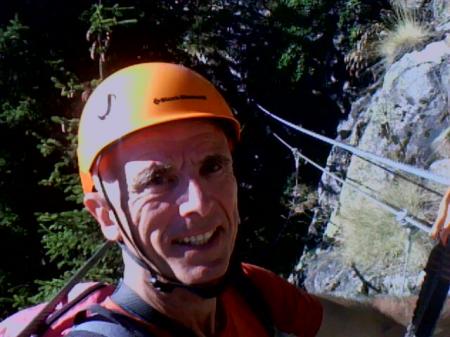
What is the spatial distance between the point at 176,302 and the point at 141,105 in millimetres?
404

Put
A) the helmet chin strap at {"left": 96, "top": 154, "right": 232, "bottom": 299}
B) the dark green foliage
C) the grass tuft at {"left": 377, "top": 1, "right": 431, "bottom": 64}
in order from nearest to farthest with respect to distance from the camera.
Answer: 1. the helmet chin strap at {"left": 96, "top": 154, "right": 232, "bottom": 299}
2. the dark green foliage
3. the grass tuft at {"left": 377, "top": 1, "right": 431, "bottom": 64}

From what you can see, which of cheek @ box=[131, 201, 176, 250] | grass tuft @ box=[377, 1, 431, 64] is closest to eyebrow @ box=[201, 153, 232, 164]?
cheek @ box=[131, 201, 176, 250]

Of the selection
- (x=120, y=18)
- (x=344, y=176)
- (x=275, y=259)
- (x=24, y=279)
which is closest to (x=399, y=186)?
(x=344, y=176)

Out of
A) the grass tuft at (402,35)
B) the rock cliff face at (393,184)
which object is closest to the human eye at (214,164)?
the rock cliff face at (393,184)

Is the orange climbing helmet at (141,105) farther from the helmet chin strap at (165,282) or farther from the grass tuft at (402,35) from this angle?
the grass tuft at (402,35)

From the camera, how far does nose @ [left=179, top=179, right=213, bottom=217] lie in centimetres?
161

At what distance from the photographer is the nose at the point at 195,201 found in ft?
5.29

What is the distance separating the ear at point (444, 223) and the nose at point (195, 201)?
Answer: 54cm

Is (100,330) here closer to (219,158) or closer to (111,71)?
(219,158)

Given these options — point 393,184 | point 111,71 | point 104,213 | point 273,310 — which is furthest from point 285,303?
point 111,71

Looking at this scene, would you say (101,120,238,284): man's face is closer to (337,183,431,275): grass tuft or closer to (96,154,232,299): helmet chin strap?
(96,154,232,299): helmet chin strap

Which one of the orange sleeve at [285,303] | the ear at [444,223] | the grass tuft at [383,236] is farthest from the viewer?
the grass tuft at [383,236]

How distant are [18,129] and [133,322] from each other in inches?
270

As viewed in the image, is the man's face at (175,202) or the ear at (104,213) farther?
the ear at (104,213)
